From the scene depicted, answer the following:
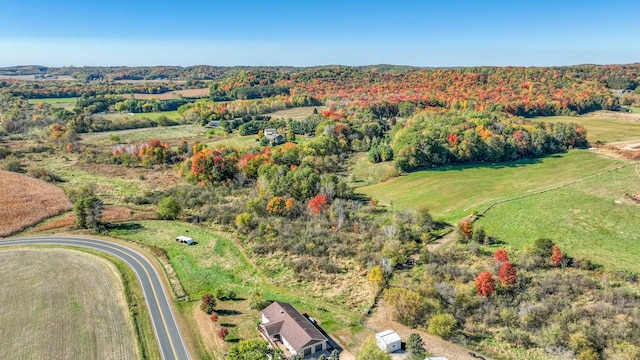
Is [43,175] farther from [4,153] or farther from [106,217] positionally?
[106,217]

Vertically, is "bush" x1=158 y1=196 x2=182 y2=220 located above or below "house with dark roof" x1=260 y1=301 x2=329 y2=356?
above

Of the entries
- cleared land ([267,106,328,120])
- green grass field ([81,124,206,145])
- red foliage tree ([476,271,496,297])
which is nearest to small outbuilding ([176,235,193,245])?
red foliage tree ([476,271,496,297])

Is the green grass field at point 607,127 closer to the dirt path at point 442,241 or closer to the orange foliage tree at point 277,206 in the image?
the dirt path at point 442,241

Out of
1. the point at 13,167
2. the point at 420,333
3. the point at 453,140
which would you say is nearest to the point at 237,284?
the point at 420,333

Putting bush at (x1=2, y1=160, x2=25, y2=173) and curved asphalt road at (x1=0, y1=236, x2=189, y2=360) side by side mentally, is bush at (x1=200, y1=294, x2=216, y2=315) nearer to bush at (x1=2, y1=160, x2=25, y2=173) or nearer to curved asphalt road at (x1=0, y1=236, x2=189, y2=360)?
curved asphalt road at (x1=0, y1=236, x2=189, y2=360)

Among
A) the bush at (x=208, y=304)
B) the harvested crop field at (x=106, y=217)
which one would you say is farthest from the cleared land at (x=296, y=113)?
the bush at (x=208, y=304)

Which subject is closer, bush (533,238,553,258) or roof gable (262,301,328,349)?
roof gable (262,301,328,349)

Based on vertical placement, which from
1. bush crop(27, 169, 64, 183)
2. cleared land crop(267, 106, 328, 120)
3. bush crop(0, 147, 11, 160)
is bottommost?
bush crop(27, 169, 64, 183)
